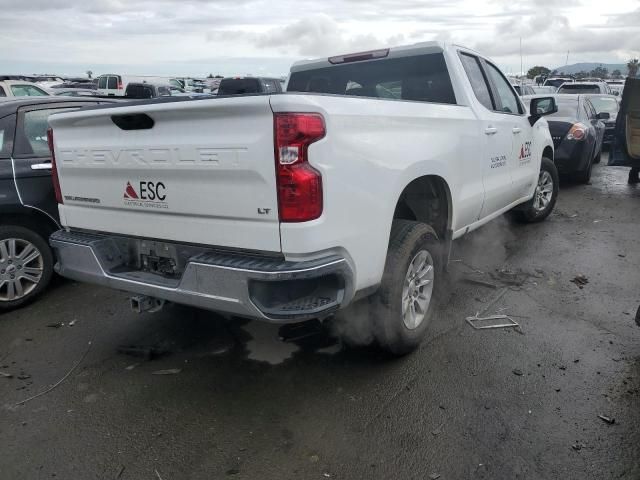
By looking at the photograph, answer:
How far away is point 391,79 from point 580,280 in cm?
256

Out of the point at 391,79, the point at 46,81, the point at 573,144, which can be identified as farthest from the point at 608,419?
the point at 46,81

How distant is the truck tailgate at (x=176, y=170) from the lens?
101 inches

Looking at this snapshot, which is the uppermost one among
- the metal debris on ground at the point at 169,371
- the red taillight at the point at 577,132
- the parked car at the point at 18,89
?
the parked car at the point at 18,89

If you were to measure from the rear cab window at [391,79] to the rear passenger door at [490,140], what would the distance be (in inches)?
10.5

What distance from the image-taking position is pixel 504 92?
5258 mm

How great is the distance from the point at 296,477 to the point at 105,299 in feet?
→ 9.81

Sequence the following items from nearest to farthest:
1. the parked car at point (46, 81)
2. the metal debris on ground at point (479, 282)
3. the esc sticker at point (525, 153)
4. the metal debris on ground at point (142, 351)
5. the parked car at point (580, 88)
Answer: the metal debris on ground at point (142, 351)
the metal debris on ground at point (479, 282)
the esc sticker at point (525, 153)
the parked car at point (580, 88)
the parked car at point (46, 81)

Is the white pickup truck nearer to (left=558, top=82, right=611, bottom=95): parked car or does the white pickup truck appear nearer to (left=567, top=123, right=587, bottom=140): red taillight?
(left=567, top=123, right=587, bottom=140): red taillight

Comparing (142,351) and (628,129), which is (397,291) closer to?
(142,351)

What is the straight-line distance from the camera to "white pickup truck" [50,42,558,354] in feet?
8.34

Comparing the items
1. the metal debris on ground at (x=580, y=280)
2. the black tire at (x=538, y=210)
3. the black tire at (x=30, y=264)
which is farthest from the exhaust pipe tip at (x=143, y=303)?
the black tire at (x=538, y=210)

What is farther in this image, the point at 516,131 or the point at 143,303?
the point at 516,131

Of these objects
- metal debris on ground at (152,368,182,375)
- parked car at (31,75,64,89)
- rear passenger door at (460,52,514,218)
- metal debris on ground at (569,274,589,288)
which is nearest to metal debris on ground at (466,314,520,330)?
rear passenger door at (460,52,514,218)

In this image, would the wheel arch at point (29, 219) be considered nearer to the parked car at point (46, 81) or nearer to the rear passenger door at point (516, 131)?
the rear passenger door at point (516, 131)
